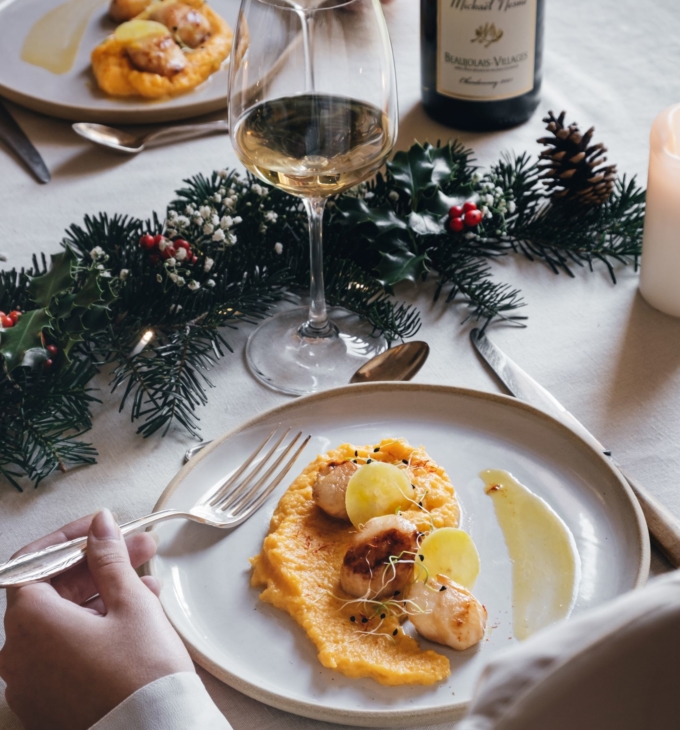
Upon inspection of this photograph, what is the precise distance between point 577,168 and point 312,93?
1.59 feet

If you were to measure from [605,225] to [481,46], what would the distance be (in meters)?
0.33

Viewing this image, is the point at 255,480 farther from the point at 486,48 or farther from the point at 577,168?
the point at 486,48

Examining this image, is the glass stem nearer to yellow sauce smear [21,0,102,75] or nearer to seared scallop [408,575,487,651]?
seared scallop [408,575,487,651]

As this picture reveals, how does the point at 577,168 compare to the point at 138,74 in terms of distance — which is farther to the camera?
the point at 138,74

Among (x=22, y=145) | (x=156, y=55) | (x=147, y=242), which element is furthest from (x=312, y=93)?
(x=22, y=145)

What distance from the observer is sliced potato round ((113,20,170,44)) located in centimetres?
145

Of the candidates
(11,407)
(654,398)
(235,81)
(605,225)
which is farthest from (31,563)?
(605,225)

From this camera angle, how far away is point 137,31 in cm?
146

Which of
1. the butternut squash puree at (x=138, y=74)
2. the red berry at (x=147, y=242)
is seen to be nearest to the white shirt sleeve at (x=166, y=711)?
the red berry at (x=147, y=242)

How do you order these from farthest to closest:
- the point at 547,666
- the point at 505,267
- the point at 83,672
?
the point at 505,267
the point at 83,672
the point at 547,666

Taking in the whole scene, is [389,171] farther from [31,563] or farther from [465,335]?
[31,563]

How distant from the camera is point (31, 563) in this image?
69 centimetres

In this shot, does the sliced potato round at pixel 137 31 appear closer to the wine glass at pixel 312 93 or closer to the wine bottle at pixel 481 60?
the wine bottle at pixel 481 60

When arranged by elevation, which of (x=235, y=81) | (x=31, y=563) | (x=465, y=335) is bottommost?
(x=465, y=335)
